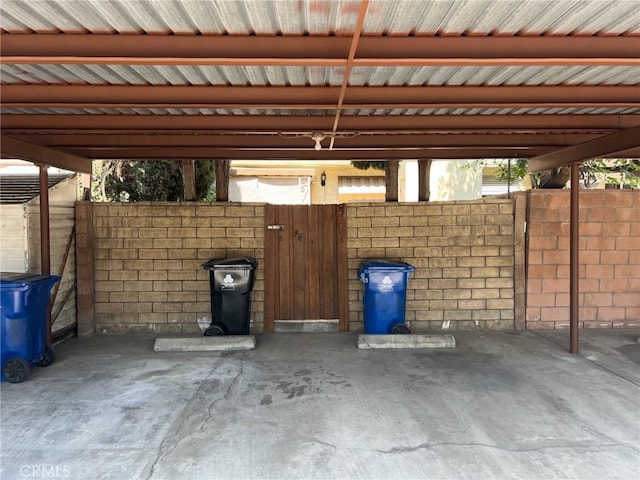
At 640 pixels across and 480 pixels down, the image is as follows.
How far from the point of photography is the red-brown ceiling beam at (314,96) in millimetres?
3605

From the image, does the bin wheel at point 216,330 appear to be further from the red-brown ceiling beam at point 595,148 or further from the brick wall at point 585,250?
the red-brown ceiling beam at point 595,148

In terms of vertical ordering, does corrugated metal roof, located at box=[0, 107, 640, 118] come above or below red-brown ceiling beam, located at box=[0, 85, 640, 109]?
above

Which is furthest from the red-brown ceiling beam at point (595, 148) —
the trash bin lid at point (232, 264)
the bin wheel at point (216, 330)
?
the bin wheel at point (216, 330)

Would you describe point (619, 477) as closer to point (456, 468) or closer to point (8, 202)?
point (456, 468)

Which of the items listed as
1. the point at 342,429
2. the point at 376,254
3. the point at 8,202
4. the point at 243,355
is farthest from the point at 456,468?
the point at 8,202

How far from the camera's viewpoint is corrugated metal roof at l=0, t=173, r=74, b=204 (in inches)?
218

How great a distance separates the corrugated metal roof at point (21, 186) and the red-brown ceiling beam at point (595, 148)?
23.9 feet

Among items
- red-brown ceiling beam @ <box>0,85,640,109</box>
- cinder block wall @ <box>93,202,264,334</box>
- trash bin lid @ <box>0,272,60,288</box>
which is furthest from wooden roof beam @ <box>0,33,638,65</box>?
cinder block wall @ <box>93,202,264,334</box>

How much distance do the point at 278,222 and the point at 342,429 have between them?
3709mm

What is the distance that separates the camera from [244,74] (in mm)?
3428

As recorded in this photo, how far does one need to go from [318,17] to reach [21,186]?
5.73 meters

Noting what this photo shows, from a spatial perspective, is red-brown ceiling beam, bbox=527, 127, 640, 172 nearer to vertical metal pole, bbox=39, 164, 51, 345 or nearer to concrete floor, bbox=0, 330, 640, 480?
concrete floor, bbox=0, 330, 640, 480

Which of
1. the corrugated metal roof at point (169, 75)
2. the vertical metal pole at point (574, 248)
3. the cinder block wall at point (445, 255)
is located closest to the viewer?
the corrugated metal roof at point (169, 75)

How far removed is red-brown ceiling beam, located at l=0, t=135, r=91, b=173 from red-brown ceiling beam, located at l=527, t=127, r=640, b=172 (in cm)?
691
